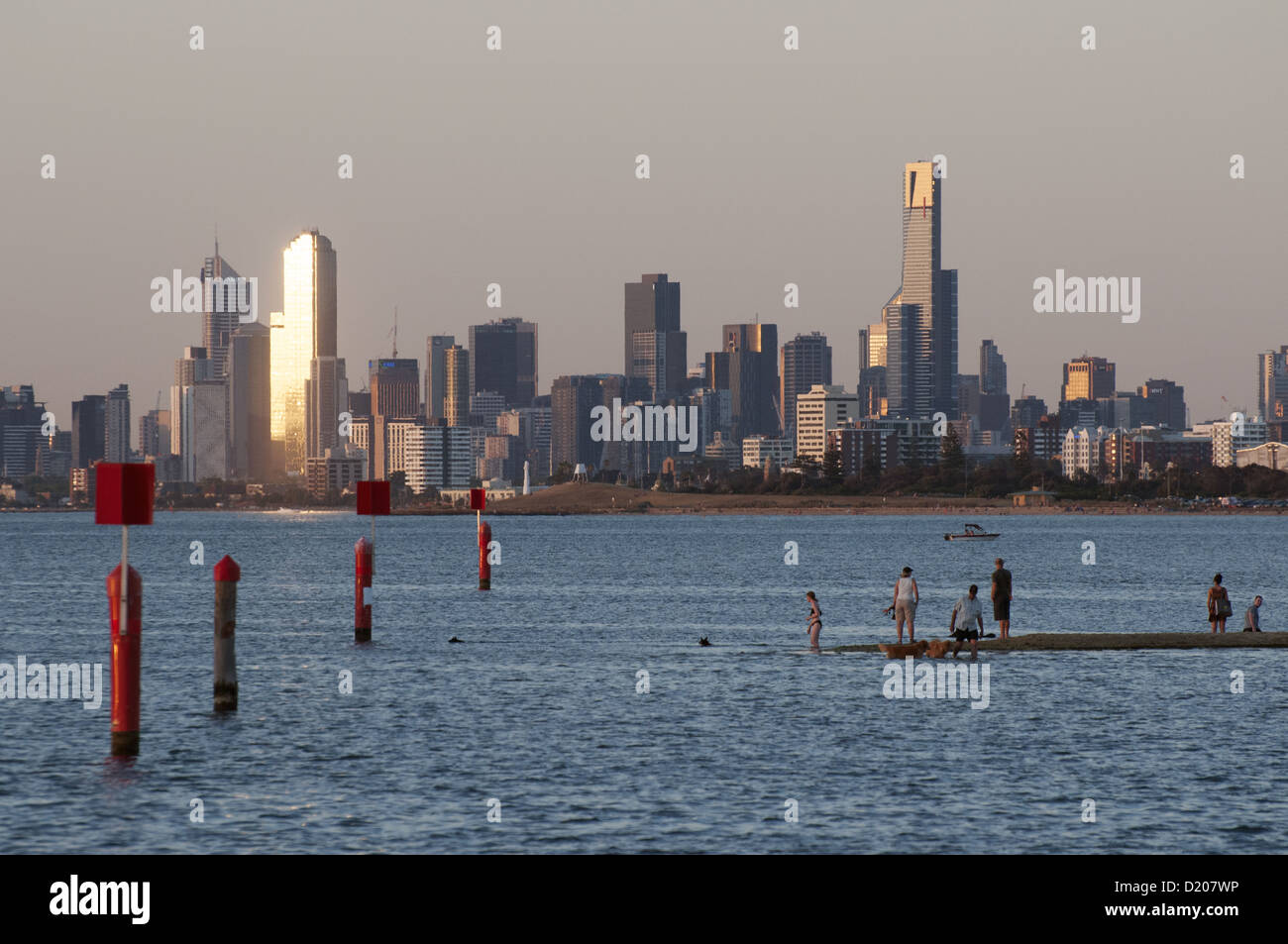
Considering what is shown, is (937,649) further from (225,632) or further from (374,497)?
(374,497)

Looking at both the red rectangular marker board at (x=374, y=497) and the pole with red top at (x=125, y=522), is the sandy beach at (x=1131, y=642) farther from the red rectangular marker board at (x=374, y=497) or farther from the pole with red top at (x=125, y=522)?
the pole with red top at (x=125, y=522)

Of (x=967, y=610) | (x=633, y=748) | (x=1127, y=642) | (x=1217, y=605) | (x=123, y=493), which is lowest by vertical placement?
(x=633, y=748)

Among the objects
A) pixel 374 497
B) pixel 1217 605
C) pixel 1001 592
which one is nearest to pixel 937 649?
pixel 1001 592

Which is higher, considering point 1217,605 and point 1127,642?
point 1217,605

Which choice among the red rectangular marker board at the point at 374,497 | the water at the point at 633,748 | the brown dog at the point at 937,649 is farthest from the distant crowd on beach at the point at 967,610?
the red rectangular marker board at the point at 374,497
